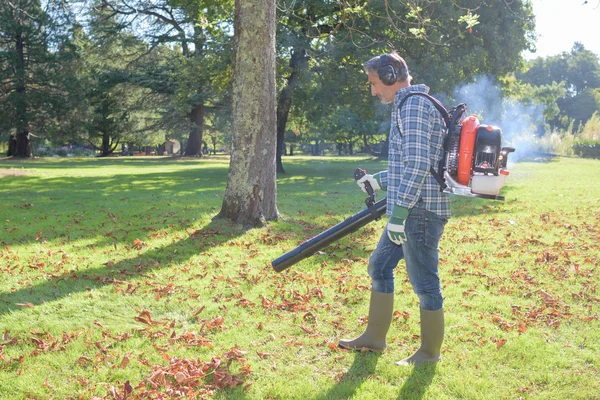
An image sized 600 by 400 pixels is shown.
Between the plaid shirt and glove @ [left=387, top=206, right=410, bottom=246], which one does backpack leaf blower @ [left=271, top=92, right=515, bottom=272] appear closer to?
the plaid shirt

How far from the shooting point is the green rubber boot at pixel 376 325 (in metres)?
4.30

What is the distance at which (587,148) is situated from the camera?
43500 mm

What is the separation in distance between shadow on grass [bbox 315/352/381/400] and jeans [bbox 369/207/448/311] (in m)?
0.68

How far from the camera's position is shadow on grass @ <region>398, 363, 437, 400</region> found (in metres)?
3.70

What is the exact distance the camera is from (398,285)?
635 cm

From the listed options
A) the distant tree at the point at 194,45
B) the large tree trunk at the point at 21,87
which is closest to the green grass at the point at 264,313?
the distant tree at the point at 194,45

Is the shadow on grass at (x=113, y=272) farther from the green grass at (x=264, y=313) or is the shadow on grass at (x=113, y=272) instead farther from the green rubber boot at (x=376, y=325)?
the green rubber boot at (x=376, y=325)

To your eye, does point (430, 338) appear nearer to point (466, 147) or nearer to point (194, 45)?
point (466, 147)

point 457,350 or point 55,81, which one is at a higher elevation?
point 55,81

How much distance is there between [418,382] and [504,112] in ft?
106

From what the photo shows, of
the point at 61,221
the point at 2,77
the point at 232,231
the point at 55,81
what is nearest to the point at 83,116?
the point at 55,81

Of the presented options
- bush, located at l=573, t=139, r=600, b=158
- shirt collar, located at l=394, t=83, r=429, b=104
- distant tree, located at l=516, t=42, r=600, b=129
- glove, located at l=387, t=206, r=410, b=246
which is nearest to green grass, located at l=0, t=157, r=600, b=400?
glove, located at l=387, t=206, r=410, b=246

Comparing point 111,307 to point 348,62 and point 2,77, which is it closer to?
point 348,62

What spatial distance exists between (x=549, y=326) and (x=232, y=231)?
5.55 metres
